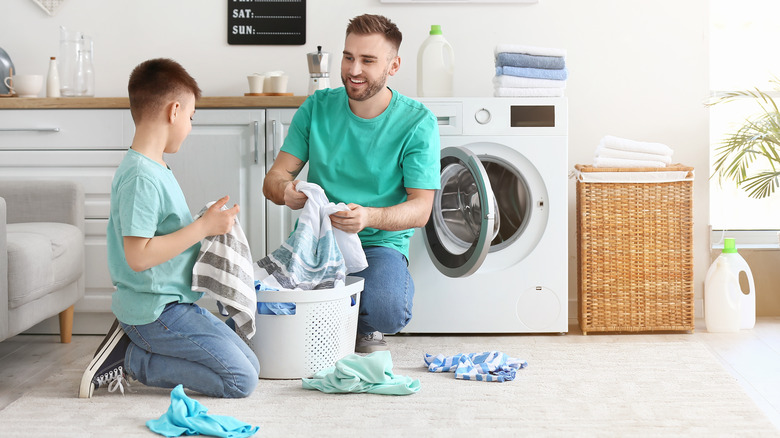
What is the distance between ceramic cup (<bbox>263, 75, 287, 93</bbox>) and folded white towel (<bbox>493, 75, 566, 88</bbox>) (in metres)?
0.82

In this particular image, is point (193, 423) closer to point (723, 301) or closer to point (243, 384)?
point (243, 384)

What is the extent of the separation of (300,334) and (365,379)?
23 centimetres

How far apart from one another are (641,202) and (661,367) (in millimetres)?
721

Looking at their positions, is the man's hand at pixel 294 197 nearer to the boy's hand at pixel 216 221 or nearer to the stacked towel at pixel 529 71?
the boy's hand at pixel 216 221

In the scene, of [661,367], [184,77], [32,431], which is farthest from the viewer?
[661,367]

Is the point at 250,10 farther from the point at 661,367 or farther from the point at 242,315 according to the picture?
the point at 661,367

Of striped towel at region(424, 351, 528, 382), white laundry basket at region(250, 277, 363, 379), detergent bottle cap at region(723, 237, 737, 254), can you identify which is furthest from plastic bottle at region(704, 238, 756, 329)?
white laundry basket at region(250, 277, 363, 379)

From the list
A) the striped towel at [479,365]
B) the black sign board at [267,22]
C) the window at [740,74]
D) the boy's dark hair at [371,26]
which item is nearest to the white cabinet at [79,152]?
the black sign board at [267,22]

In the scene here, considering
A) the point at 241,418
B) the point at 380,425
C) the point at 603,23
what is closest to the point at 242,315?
the point at 241,418

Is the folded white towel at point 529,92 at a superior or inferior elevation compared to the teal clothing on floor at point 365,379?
superior

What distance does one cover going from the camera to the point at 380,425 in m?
1.97

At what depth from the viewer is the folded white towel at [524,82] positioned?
296 cm

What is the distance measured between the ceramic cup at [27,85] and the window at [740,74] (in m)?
2.74

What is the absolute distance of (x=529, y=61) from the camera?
2.96 metres
